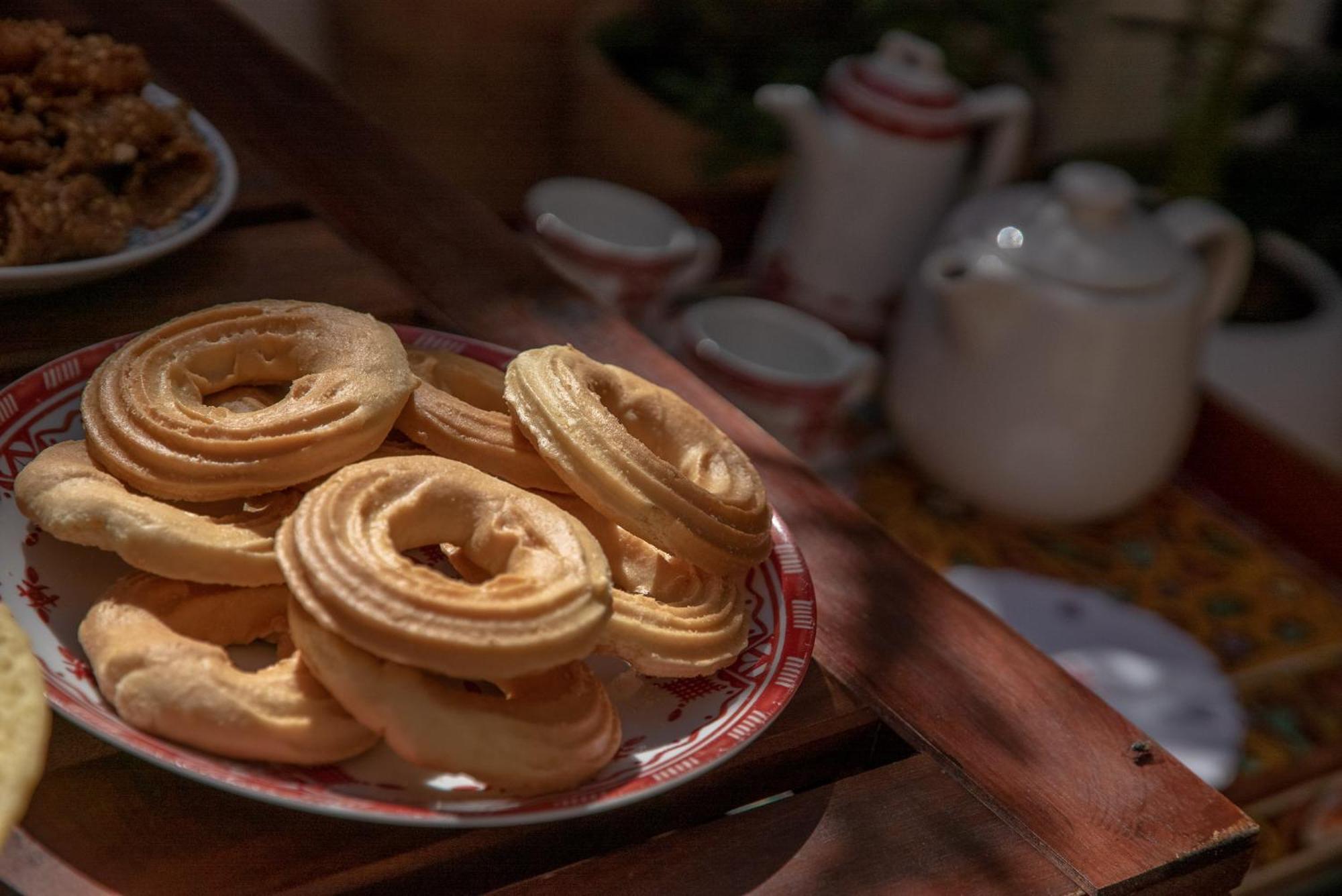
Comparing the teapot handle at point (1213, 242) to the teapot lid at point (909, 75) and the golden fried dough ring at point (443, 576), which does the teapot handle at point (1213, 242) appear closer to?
the teapot lid at point (909, 75)

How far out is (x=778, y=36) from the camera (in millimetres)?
2088

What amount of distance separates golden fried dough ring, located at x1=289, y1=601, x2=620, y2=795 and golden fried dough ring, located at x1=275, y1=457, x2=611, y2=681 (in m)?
0.01

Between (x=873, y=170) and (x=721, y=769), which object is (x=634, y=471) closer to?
(x=721, y=769)

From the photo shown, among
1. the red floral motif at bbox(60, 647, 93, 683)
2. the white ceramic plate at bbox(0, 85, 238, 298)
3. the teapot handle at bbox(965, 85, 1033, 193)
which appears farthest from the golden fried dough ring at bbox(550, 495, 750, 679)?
the teapot handle at bbox(965, 85, 1033, 193)

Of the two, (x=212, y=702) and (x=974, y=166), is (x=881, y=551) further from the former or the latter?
(x=974, y=166)

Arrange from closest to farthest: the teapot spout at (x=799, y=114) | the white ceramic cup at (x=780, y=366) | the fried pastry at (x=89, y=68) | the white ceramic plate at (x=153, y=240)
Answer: the white ceramic plate at (x=153, y=240)
the fried pastry at (x=89, y=68)
the white ceramic cup at (x=780, y=366)
the teapot spout at (x=799, y=114)

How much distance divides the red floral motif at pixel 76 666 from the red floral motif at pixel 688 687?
257mm

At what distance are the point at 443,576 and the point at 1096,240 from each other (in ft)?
3.32

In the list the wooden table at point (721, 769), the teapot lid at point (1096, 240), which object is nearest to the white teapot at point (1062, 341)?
the teapot lid at point (1096, 240)

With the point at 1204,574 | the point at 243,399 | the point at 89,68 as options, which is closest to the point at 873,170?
the point at 1204,574

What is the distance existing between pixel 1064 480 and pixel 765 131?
28.4 inches

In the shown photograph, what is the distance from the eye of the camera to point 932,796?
0.67 m

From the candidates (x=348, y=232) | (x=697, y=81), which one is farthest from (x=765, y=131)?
Answer: (x=348, y=232)

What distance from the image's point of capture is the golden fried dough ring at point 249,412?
1.98ft
